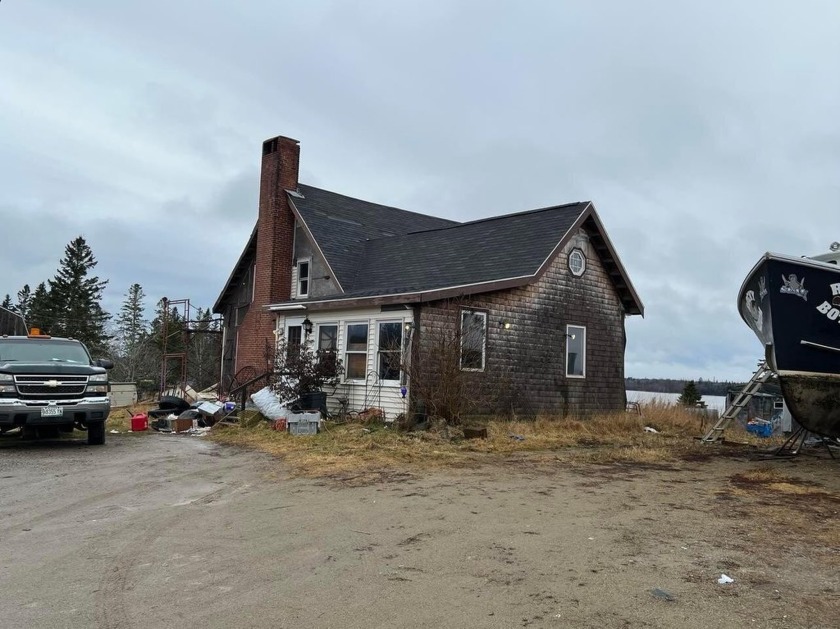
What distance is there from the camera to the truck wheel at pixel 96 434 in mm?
13156

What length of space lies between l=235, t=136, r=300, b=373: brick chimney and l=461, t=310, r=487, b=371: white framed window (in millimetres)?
7252

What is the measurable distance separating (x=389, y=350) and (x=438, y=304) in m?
1.54

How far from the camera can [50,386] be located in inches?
478

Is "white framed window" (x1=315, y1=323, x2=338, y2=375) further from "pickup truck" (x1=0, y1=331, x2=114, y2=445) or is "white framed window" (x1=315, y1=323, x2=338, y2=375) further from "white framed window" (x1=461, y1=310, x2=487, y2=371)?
"pickup truck" (x1=0, y1=331, x2=114, y2=445)

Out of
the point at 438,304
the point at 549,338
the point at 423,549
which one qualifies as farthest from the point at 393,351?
the point at 423,549

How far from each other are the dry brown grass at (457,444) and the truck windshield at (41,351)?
322cm

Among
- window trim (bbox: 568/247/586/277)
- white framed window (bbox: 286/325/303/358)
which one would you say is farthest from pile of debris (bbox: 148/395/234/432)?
window trim (bbox: 568/247/586/277)

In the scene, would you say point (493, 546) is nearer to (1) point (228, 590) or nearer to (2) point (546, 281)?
(1) point (228, 590)

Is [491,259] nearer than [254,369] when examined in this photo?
Yes

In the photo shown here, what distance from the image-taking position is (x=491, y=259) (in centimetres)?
1762

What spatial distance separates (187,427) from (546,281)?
928 cm

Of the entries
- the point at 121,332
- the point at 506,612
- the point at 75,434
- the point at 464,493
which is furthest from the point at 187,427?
the point at 121,332

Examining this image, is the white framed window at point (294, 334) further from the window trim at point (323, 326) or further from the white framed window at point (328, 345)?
the white framed window at point (328, 345)

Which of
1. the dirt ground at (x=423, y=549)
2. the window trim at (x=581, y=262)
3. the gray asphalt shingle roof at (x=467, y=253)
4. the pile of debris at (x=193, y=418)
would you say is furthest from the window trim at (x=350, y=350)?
the dirt ground at (x=423, y=549)
